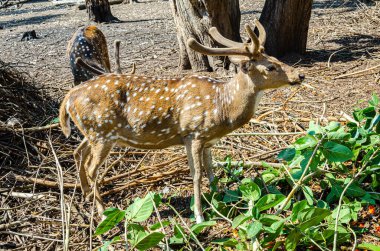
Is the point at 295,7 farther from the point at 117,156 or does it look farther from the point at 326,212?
the point at 326,212

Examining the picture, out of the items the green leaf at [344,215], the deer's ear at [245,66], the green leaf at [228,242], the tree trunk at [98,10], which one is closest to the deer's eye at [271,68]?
the deer's ear at [245,66]

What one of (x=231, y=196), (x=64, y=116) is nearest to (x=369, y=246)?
(x=231, y=196)

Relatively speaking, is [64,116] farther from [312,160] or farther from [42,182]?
[312,160]

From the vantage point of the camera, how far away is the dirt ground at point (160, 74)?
3.92m

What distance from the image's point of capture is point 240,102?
3.54 metres

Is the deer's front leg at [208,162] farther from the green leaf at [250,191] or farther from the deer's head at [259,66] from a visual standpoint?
the deer's head at [259,66]

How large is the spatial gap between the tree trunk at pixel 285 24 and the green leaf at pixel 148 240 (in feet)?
15.6

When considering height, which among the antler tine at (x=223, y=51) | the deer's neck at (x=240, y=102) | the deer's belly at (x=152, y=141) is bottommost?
the deer's belly at (x=152, y=141)

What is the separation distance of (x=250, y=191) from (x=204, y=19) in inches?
136

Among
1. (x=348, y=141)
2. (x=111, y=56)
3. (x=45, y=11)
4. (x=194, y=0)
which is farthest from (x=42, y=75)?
(x=45, y=11)

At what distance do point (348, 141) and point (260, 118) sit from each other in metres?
1.52

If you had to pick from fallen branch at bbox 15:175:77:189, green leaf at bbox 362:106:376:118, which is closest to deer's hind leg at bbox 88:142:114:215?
fallen branch at bbox 15:175:77:189

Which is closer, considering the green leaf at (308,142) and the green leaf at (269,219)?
the green leaf at (269,219)

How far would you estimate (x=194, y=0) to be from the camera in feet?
20.2
